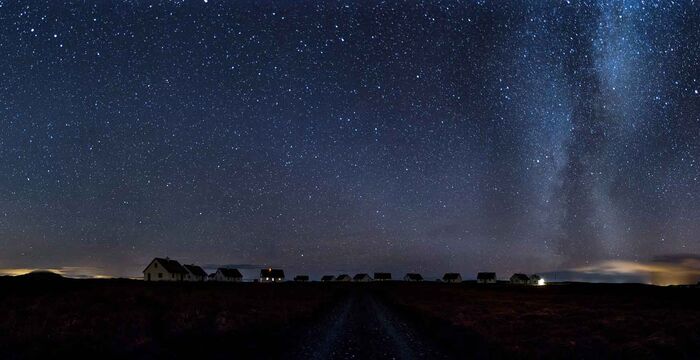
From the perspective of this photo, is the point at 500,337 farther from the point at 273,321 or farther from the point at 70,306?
the point at 70,306

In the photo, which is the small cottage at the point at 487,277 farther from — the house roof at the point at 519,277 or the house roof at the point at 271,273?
the house roof at the point at 271,273

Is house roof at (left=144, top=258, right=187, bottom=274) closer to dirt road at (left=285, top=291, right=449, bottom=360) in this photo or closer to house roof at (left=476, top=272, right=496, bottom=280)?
dirt road at (left=285, top=291, right=449, bottom=360)

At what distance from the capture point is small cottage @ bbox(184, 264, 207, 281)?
11062cm

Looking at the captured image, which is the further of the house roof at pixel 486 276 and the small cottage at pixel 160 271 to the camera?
the house roof at pixel 486 276

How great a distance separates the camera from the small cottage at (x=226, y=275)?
136 m

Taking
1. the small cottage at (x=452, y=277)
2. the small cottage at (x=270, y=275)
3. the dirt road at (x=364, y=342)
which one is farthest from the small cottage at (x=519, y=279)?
the dirt road at (x=364, y=342)

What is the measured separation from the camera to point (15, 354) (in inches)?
427

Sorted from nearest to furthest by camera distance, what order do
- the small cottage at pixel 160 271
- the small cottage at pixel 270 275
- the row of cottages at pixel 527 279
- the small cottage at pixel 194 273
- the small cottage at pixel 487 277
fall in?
the small cottage at pixel 160 271 → the small cottage at pixel 194 273 → the small cottage at pixel 270 275 → the row of cottages at pixel 527 279 → the small cottage at pixel 487 277

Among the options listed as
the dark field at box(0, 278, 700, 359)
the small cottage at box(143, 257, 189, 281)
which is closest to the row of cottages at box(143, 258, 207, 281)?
the small cottage at box(143, 257, 189, 281)

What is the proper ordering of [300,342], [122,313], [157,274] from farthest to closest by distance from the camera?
1. [157,274]
2. [122,313]
3. [300,342]

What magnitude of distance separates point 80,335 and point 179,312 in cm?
722

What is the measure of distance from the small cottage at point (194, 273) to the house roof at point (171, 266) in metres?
2.61

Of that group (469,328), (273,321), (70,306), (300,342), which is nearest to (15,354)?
(300,342)

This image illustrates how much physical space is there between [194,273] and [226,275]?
22.5 metres
